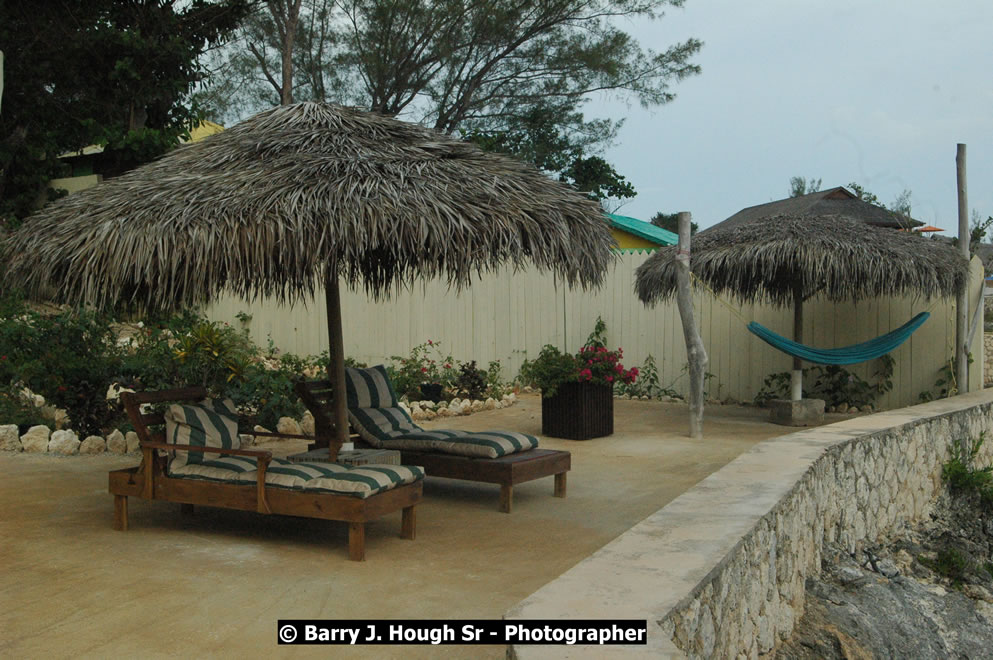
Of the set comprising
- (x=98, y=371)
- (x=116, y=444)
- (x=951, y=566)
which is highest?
(x=98, y=371)

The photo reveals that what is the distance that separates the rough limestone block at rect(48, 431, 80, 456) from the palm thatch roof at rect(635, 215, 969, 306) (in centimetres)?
558

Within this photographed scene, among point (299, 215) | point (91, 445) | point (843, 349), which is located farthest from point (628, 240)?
point (299, 215)

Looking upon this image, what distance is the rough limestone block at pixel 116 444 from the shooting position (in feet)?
23.4

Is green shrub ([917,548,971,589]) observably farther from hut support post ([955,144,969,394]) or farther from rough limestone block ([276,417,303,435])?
rough limestone block ([276,417,303,435])

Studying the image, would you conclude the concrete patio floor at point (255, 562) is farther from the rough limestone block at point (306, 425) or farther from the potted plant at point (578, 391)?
the rough limestone block at point (306, 425)

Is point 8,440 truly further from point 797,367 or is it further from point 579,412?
point 797,367

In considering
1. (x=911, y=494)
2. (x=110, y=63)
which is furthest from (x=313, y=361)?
(x=911, y=494)

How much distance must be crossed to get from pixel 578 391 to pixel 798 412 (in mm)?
2453

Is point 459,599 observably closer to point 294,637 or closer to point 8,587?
point 294,637

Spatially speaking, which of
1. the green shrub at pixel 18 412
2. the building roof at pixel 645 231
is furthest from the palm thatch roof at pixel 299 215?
the building roof at pixel 645 231

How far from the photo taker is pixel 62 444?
22.9ft

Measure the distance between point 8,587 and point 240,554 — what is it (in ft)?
3.25

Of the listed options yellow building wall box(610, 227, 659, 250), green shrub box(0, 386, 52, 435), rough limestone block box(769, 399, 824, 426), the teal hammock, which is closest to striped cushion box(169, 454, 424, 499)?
green shrub box(0, 386, 52, 435)

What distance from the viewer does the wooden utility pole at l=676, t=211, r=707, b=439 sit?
8156mm
